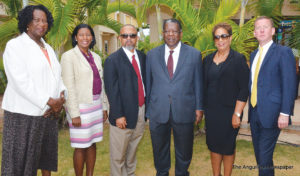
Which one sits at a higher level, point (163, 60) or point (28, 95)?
point (163, 60)

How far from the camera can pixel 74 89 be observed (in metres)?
2.92

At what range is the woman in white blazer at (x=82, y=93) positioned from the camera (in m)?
2.91

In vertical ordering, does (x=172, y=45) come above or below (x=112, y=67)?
above

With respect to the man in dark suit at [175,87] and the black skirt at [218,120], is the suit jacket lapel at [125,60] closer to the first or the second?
the man in dark suit at [175,87]

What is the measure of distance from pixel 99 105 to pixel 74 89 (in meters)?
0.43

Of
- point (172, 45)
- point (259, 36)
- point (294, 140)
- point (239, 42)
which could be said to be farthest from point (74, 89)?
point (294, 140)

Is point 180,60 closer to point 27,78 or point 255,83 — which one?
point 255,83

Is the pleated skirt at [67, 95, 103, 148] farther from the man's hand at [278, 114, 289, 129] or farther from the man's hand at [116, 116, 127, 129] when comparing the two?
the man's hand at [278, 114, 289, 129]

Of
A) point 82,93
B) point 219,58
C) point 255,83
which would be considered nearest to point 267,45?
point 255,83

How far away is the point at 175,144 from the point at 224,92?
37.2 inches

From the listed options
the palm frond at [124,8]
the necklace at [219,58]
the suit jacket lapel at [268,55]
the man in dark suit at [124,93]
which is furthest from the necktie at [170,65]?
the palm frond at [124,8]

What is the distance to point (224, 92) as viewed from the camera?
2.92 m

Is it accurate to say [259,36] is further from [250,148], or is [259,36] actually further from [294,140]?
[294,140]

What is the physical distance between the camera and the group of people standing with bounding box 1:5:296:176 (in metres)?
2.45
